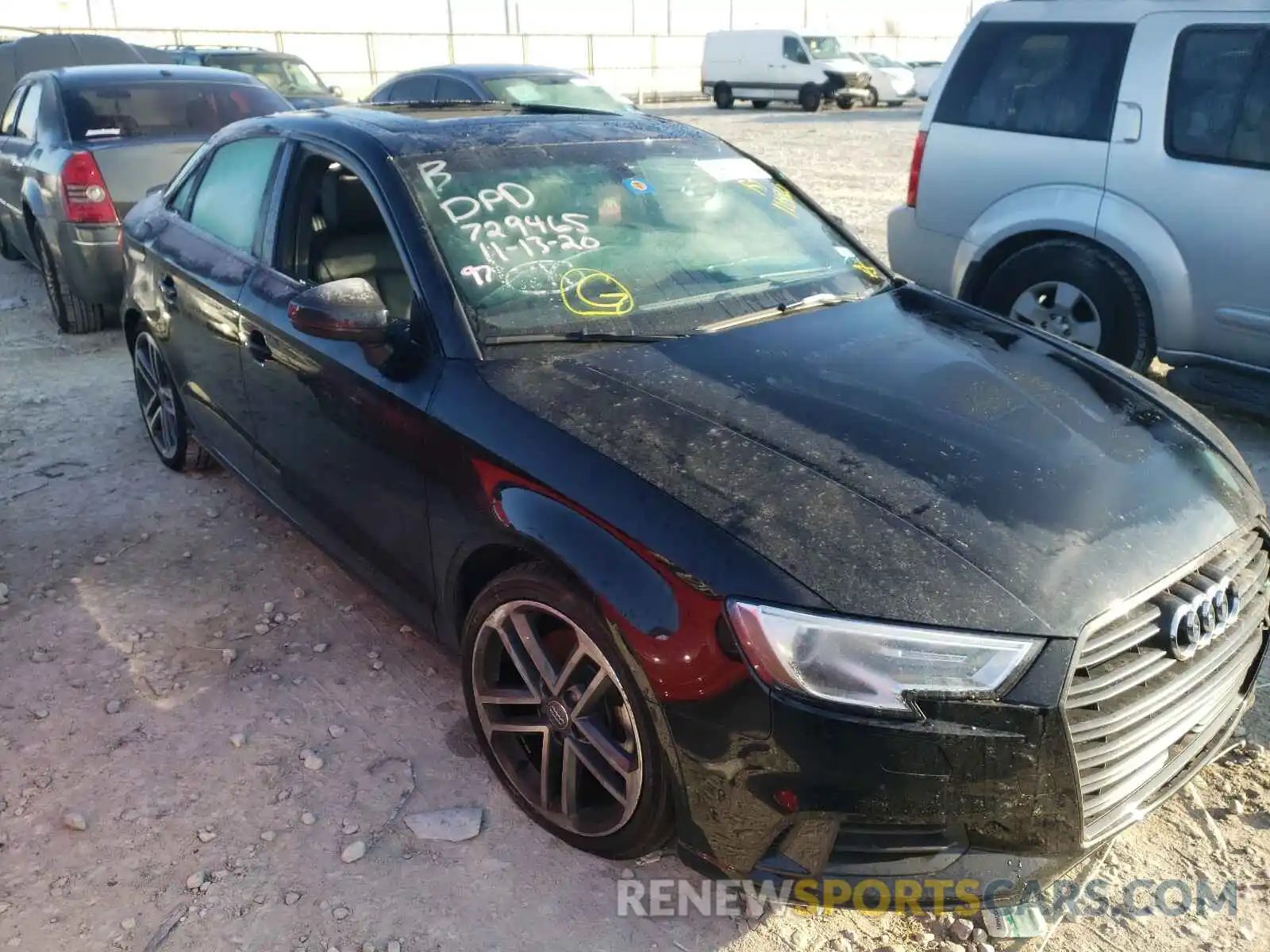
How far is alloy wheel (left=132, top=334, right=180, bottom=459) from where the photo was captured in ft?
14.8

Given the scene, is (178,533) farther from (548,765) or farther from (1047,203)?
(1047,203)

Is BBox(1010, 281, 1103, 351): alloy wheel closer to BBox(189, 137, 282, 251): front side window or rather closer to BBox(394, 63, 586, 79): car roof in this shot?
BBox(189, 137, 282, 251): front side window

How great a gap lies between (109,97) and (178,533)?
409 centimetres

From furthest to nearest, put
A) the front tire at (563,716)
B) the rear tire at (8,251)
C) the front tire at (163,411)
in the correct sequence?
the rear tire at (8,251) < the front tire at (163,411) < the front tire at (563,716)

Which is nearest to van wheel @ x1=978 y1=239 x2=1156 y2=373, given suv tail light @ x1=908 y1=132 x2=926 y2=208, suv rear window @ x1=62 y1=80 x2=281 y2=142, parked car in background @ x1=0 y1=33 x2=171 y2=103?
suv tail light @ x1=908 y1=132 x2=926 y2=208

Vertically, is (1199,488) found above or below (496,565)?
above

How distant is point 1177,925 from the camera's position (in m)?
2.32

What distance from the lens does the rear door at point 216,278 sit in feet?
11.8

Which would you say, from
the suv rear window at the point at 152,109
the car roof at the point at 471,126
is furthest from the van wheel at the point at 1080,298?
the suv rear window at the point at 152,109

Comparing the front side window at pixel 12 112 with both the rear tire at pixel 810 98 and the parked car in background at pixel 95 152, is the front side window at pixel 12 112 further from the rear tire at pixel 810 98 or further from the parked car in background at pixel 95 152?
the rear tire at pixel 810 98

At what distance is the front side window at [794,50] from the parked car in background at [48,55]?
19246 millimetres

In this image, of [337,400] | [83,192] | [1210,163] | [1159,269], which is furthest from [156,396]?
[1210,163]

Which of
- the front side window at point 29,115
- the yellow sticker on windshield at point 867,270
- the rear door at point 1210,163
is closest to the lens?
the yellow sticker on windshield at point 867,270

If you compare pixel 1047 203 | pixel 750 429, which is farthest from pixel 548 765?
pixel 1047 203
